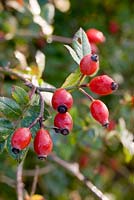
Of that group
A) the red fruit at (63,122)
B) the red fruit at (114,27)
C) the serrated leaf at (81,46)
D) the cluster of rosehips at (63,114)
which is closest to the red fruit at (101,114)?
the cluster of rosehips at (63,114)

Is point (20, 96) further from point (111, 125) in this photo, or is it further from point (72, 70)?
point (72, 70)

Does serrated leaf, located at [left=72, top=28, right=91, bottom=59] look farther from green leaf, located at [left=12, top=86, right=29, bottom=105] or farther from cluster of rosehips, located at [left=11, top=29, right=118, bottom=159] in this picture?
green leaf, located at [left=12, top=86, right=29, bottom=105]

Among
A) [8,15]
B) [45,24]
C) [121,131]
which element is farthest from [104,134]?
[8,15]

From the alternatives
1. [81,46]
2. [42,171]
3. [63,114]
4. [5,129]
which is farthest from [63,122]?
[42,171]

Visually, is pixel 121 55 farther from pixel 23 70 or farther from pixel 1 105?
pixel 1 105

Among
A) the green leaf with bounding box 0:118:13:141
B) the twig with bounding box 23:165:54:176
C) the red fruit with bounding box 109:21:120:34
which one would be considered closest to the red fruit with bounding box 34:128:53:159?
the green leaf with bounding box 0:118:13:141

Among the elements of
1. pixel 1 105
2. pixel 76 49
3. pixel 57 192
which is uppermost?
pixel 76 49

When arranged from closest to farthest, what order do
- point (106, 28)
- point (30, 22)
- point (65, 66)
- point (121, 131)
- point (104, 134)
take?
point (121, 131)
point (104, 134)
point (30, 22)
point (65, 66)
point (106, 28)
